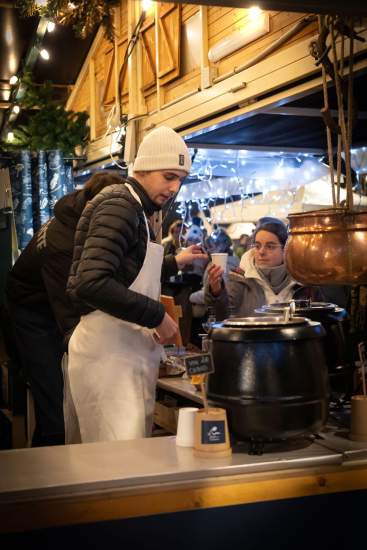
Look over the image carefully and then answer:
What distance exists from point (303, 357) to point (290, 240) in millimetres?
586

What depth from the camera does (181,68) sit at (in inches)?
215

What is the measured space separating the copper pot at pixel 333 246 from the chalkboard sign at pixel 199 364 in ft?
1.91

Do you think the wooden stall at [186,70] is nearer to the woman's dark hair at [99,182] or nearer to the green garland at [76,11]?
the green garland at [76,11]

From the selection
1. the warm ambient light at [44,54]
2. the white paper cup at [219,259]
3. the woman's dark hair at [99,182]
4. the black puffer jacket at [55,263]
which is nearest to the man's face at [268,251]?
the white paper cup at [219,259]

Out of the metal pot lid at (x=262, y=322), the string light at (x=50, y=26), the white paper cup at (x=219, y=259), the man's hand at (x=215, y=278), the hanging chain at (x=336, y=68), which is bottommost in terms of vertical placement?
the metal pot lid at (x=262, y=322)

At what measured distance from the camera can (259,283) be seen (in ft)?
15.9

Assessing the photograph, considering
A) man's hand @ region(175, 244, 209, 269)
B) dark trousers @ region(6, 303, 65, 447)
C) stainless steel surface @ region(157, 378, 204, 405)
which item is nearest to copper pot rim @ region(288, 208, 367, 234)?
stainless steel surface @ region(157, 378, 204, 405)

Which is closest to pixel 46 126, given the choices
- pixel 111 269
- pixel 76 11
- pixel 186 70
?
pixel 186 70

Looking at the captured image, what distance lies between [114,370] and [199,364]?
0.97m

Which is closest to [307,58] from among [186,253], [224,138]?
[186,253]

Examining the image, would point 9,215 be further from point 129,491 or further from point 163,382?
point 129,491

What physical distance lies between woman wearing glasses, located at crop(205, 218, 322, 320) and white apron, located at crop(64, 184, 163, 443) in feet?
4.96

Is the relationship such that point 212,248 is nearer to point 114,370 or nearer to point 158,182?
point 158,182

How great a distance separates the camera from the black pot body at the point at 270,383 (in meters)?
2.23
